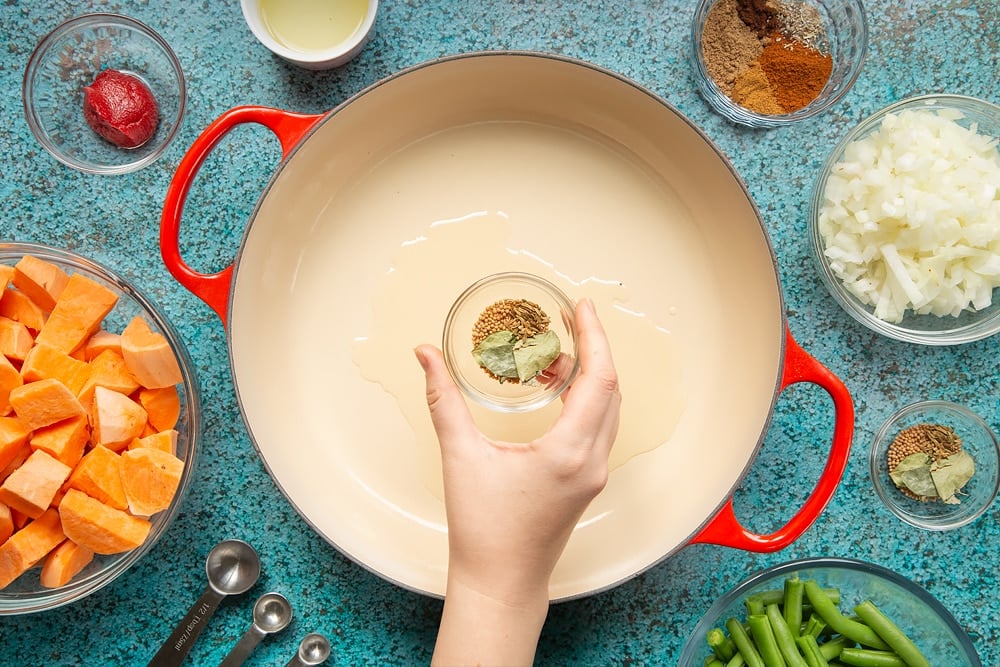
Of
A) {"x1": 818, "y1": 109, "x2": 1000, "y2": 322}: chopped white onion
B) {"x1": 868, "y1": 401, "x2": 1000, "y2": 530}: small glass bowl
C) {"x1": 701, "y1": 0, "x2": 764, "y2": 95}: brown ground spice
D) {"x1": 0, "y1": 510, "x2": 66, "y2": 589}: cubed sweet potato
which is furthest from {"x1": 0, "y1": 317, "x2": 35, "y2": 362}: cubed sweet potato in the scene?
{"x1": 868, "y1": 401, "x2": 1000, "y2": 530}: small glass bowl

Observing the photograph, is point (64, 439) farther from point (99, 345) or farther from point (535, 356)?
point (535, 356)

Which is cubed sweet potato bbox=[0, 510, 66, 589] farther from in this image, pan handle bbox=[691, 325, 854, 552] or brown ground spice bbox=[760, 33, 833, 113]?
brown ground spice bbox=[760, 33, 833, 113]

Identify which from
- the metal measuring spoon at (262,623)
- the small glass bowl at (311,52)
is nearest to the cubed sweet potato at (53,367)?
the metal measuring spoon at (262,623)

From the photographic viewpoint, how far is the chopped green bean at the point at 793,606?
3.77 ft

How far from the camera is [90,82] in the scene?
1.26 metres

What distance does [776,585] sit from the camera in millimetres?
1198

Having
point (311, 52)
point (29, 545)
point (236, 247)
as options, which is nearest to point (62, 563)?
point (29, 545)

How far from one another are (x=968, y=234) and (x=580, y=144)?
1.99 feet

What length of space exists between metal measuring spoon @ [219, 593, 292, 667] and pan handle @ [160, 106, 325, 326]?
0.48 metres

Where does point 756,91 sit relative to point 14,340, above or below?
above

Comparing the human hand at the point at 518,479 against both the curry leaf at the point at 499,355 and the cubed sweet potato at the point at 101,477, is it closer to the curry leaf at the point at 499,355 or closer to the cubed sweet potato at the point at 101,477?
the curry leaf at the point at 499,355

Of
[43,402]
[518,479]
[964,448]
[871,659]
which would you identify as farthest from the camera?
[964,448]

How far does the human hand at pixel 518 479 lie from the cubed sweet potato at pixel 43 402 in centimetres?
51

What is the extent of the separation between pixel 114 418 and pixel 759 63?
3.69 feet
